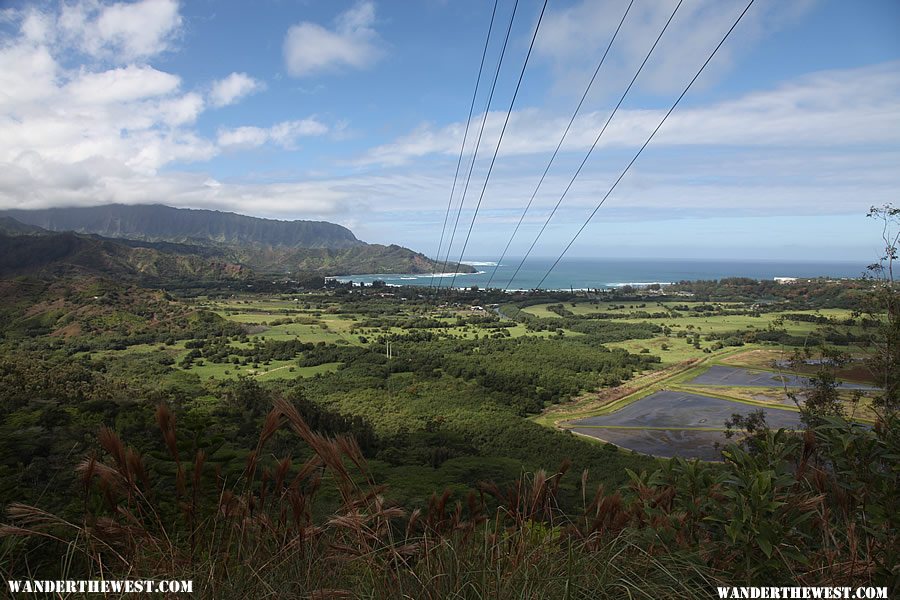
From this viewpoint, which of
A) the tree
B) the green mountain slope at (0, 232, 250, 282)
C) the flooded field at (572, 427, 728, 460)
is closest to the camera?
the tree

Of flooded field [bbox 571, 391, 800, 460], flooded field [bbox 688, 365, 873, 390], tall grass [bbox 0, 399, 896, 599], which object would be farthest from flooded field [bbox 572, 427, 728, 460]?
tall grass [bbox 0, 399, 896, 599]

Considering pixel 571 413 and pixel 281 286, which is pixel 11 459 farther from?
pixel 281 286

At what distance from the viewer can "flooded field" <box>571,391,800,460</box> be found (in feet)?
76.5

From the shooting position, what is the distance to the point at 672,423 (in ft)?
87.9

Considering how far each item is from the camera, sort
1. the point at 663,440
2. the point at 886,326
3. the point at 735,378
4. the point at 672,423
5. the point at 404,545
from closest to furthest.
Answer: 1. the point at 404,545
2. the point at 886,326
3. the point at 663,440
4. the point at 672,423
5. the point at 735,378

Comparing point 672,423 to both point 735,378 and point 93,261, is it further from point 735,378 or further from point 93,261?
point 93,261

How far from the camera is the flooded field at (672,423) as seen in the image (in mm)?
23312

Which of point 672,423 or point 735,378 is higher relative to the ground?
point 735,378

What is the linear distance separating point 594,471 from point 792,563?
17653 mm

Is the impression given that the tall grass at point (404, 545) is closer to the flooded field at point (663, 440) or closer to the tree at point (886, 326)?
the tree at point (886, 326)

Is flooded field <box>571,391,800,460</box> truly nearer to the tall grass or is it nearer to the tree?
the tree

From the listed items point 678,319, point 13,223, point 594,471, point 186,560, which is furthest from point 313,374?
point 13,223

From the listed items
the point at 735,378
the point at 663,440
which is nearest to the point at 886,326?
the point at 663,440

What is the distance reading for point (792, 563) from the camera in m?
1.76
